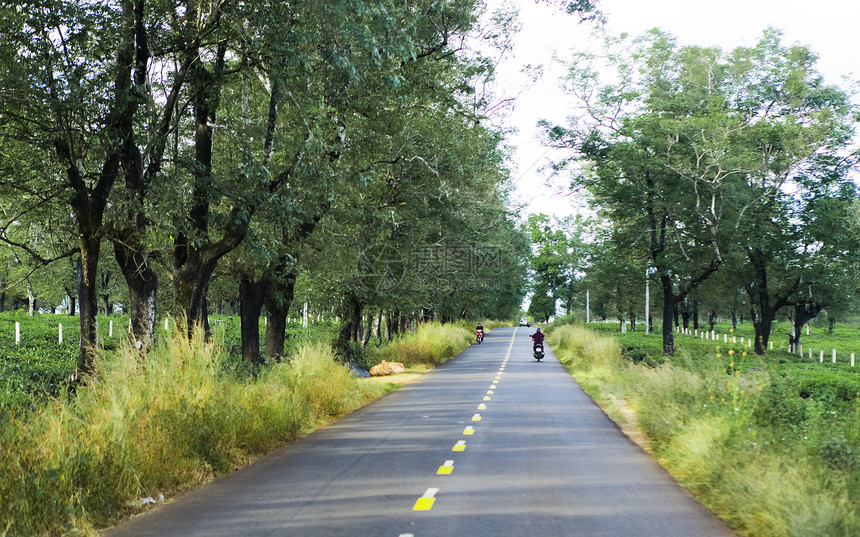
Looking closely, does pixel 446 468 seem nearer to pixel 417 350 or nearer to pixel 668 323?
pixel 417 350

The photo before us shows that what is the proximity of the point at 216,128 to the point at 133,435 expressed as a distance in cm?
1164

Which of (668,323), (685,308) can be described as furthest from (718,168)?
(685,308)

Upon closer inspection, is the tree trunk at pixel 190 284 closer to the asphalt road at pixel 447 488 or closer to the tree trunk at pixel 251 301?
the asphalt road at pixel 447 488

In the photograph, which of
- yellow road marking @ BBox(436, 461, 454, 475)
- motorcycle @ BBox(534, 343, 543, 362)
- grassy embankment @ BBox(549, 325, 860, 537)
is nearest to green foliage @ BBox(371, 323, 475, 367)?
motorcycle @ BBox(534, 343, 543, 362)

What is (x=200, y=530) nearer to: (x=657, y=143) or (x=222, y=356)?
(x=222, y=356)

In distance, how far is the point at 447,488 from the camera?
858 centimetres

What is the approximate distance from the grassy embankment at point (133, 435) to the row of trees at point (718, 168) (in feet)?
81.1

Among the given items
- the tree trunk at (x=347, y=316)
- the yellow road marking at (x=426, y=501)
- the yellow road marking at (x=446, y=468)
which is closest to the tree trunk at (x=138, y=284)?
the yellow road marking at (x=446, y=468)

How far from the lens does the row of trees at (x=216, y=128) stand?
13.6m

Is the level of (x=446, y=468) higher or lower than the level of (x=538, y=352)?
higher

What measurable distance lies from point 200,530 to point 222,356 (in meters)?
5.58

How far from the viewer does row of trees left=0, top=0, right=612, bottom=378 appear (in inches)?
537

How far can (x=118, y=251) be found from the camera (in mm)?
17641

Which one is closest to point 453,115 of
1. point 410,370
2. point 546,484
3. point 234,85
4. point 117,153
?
point 234,85
